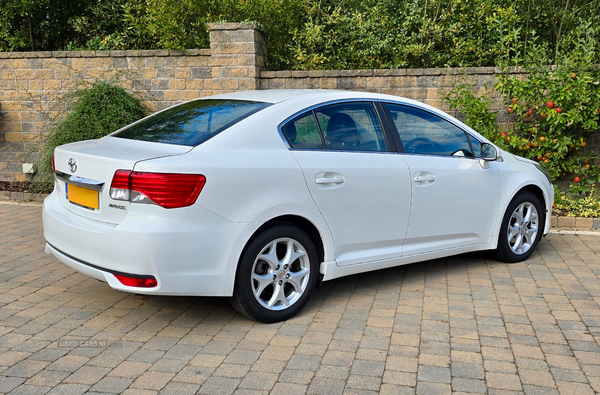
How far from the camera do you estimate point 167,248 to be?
3549 millimetres

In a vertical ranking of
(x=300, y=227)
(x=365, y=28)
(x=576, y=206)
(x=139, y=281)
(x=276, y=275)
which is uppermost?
(x=365, y=28)

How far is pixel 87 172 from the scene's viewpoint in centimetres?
386

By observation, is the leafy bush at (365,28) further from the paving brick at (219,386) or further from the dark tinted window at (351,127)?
the paving brick at (219,386)

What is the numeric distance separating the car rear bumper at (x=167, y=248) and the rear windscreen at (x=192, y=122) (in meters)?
0.60

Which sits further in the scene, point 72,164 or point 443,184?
point 443,184

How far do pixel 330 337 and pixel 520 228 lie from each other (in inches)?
108

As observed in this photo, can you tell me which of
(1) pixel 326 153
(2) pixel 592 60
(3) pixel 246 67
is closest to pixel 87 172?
(1) pixel 326 153

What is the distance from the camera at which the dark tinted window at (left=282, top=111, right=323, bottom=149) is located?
13.8 ft

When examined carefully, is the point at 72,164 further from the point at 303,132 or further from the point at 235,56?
the point at 235,56

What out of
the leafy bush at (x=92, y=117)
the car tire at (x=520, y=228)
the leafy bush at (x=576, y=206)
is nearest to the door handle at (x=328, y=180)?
the car tire at (x=520, y=228)

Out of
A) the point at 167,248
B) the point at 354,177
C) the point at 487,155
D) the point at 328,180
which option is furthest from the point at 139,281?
the point at 487,155

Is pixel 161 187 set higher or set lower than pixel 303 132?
lower

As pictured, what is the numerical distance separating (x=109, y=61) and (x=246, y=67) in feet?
7.44

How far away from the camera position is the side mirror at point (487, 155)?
523cm
